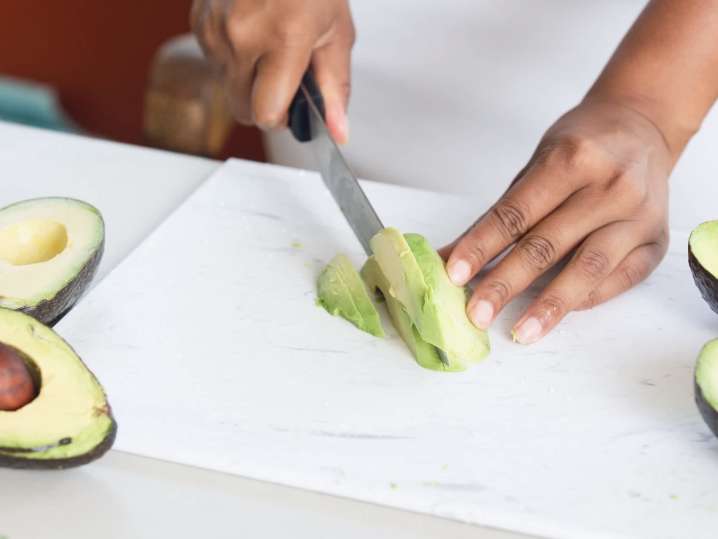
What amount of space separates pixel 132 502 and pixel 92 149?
633mm

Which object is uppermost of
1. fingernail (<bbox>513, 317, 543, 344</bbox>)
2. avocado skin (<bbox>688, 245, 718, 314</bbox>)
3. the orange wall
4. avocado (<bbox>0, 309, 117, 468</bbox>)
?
avocado skin (<bbox>688, 245, 718, 314</bbox>)

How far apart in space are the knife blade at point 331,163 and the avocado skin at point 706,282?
0.29 metres

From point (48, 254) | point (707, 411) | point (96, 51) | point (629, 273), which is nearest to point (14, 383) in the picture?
point (48, 254)

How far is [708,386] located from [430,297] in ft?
0.79

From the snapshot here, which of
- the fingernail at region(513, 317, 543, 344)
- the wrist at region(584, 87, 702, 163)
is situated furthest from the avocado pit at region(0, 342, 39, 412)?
the wrist at region(584, 87, 702, 163)

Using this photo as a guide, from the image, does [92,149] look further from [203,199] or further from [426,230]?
[426,230]

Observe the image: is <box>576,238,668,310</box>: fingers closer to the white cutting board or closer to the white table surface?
the white cutting board

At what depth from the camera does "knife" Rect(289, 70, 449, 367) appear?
1.02 metres

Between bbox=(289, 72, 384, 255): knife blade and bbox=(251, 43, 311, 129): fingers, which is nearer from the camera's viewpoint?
bbox=(289, 72, 384, 255): knife blade

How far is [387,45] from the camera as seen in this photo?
1.44 metres

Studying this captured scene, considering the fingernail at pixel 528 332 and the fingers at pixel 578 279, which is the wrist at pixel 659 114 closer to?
the fingers at pixel 578 279

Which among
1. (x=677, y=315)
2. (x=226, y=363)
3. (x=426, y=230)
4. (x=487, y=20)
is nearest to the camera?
(x=226, y=363)

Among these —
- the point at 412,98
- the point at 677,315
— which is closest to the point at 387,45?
the point at 412,98

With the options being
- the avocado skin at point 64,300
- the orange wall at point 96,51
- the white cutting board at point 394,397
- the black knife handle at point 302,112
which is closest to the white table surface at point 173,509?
the white cutting board at point 394,397
